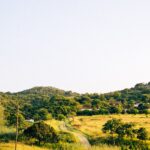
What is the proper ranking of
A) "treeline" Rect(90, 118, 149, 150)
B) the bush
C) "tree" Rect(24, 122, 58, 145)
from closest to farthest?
"treeline" Rect(90, 118, 149, 150), "tree" Rect(24, 122, 58, 145), the bush

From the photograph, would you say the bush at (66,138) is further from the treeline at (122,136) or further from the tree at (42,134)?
the treeline at (122,136)

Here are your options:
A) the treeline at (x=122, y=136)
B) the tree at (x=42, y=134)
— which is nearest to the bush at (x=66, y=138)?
the tree at (x=42, y=134)

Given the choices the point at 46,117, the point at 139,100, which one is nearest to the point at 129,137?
the point at 46,117

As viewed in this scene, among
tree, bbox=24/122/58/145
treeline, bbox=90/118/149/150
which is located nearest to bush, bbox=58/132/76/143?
tree, bbox=24/122/58/145

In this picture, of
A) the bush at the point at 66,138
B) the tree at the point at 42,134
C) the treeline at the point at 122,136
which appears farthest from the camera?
the bush at the point at 66,138

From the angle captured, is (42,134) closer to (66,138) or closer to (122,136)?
(66,138)

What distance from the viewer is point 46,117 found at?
115312 mm

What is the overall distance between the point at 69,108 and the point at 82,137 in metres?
46.7

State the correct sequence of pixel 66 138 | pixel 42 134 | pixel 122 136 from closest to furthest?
1. pixel 42 134
2. pixel 66 138
3. pixel 122 136

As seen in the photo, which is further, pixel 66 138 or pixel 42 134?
pixel 66 138

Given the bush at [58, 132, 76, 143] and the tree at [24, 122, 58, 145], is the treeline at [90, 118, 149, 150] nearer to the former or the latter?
the bush at [58, 132, 76, 143]

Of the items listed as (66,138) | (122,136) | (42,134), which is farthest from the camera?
(122,136)

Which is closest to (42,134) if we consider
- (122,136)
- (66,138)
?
(66,138)

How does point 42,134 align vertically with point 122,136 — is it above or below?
above
